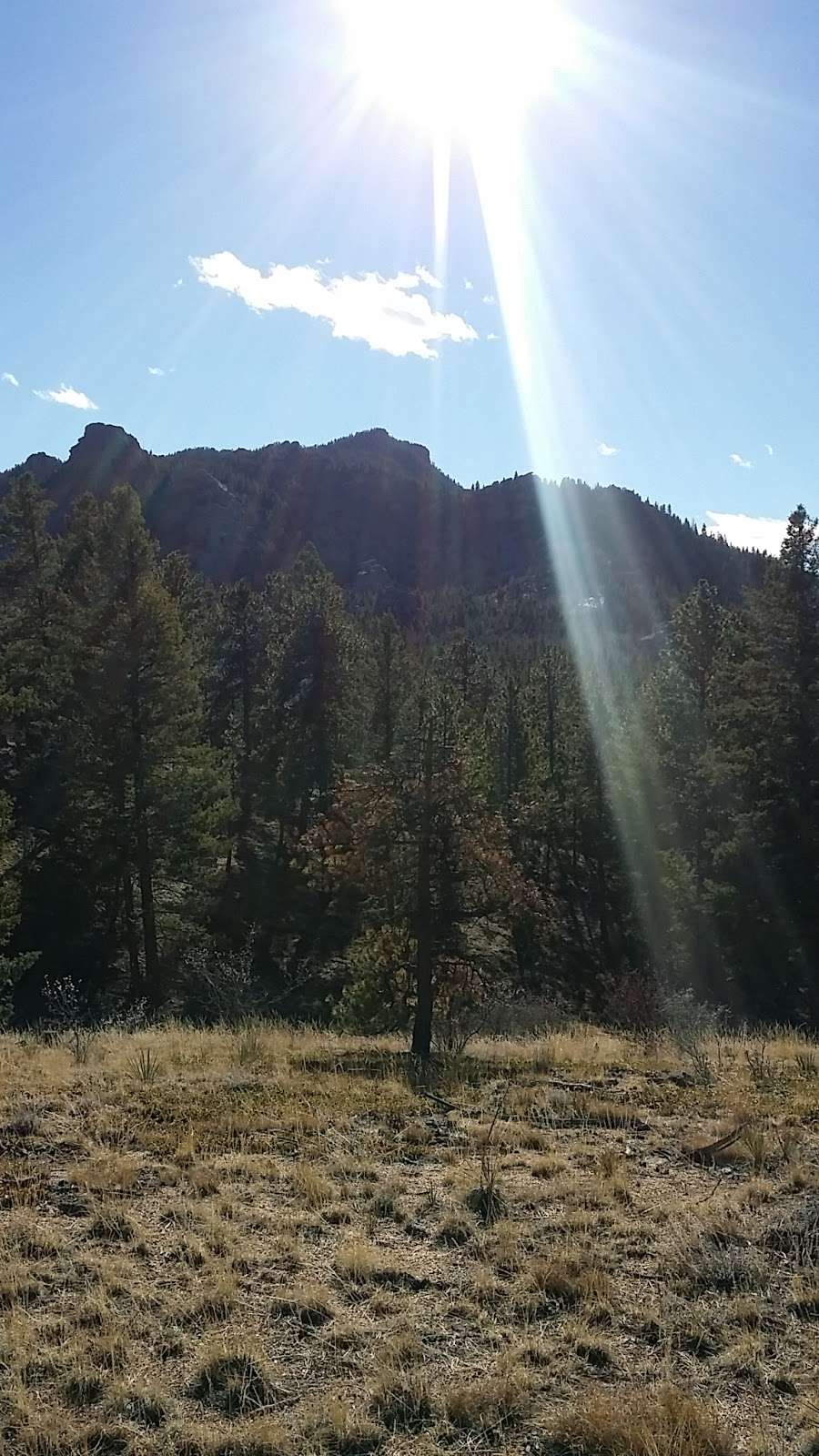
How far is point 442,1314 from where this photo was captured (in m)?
4.73

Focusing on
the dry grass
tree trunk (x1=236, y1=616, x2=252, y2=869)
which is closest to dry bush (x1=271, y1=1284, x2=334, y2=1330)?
the dry grass

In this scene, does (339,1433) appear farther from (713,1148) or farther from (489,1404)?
(713,1148)

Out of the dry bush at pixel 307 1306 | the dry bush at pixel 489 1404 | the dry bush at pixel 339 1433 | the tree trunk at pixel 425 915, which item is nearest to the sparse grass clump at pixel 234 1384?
the dry bush at pixel 339 1433

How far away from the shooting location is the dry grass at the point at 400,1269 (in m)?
3.83

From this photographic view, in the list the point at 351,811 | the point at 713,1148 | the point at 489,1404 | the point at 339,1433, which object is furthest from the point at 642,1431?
the point at 351,811

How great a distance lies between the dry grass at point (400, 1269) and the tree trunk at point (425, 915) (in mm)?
2788

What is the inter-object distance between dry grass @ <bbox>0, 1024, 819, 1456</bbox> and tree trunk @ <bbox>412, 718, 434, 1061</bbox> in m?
2.79

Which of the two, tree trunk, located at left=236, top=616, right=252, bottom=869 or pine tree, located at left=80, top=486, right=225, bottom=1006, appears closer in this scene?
pine tree, located at left=80, top=486, right=225, bottom=1006

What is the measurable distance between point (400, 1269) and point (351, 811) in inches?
299

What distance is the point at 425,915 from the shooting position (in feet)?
40.6

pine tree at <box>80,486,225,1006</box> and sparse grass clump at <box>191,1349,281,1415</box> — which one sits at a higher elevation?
pine tree at <box>80,486,225,1006</box>

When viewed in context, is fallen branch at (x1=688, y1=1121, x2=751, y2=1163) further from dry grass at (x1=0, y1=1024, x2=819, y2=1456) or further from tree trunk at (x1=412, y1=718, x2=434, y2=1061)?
tree trunk at (x1=412, y1=718, x2=434, y2=1061)

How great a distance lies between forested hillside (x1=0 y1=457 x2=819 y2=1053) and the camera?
42.1 ft

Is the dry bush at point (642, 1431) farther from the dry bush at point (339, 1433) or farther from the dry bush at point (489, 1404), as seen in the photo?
the dry bush at point (339, 1433)
